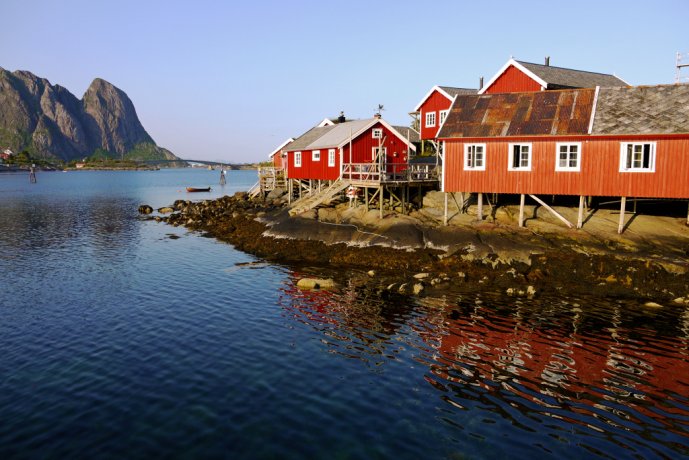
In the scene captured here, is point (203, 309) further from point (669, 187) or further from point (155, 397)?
point (669, 187)

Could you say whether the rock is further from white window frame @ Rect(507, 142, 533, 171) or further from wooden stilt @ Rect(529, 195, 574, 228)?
wooden stilt @ Rect(529, 195, 574, 228)

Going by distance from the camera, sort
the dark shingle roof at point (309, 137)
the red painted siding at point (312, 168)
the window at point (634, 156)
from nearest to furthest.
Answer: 1. the window at point (634, 156)
2. the red painted siding at point (312, 168)
3. the dark shingle roof at point (309, 137)

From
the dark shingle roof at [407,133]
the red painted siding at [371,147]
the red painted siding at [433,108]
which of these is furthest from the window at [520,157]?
the dark shingle roof at [407,133]

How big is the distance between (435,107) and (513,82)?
33.7ft

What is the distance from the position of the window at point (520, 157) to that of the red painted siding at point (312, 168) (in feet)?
58.8

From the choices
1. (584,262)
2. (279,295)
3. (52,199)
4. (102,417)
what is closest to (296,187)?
(279,295)

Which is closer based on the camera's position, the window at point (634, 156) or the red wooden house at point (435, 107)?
the window at point (634, 156)

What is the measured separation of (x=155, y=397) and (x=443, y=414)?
874 cm

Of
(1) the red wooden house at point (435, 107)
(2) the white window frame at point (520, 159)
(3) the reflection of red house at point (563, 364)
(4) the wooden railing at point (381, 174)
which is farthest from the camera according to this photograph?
(1) the red wooden house at point (435, 107)

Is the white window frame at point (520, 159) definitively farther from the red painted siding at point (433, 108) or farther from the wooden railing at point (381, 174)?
the red painted siding at point (433, 108)

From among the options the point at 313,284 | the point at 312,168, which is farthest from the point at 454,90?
the point at 313,284

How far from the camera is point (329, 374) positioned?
16281mm

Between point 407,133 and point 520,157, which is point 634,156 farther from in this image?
point 407,133

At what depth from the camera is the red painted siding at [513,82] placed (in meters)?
39.3
